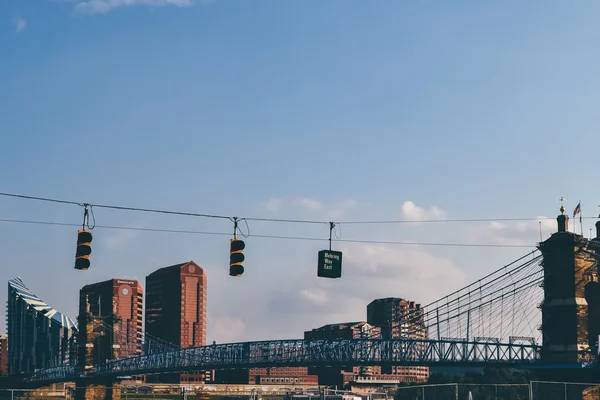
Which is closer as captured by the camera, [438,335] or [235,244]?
[235,244]

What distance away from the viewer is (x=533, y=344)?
127688 millimetres

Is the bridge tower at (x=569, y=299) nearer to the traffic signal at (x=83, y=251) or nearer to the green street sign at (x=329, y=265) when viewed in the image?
the green street sign at (x=329, y=265)

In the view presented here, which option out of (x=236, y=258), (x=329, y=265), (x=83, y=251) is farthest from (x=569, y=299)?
(x=83, y=251)

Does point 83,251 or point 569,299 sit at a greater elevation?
point 569,299

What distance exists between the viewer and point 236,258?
4297 cm

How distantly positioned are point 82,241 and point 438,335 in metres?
117

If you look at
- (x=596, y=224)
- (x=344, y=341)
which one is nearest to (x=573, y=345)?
(x=596, y=224)

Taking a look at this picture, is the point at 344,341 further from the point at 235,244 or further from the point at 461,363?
the point at 235,244

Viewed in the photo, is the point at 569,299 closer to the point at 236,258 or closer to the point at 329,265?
the point at 329,265

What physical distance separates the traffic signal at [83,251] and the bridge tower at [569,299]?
7985 centimetres

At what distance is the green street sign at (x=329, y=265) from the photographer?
4881 centimetres

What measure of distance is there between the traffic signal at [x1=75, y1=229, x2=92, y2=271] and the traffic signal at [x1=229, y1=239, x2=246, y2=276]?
639 cm

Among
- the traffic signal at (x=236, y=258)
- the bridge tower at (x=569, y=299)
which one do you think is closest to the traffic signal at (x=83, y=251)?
the traffic signal at (x=236, y=258)

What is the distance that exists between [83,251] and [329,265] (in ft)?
45.6
